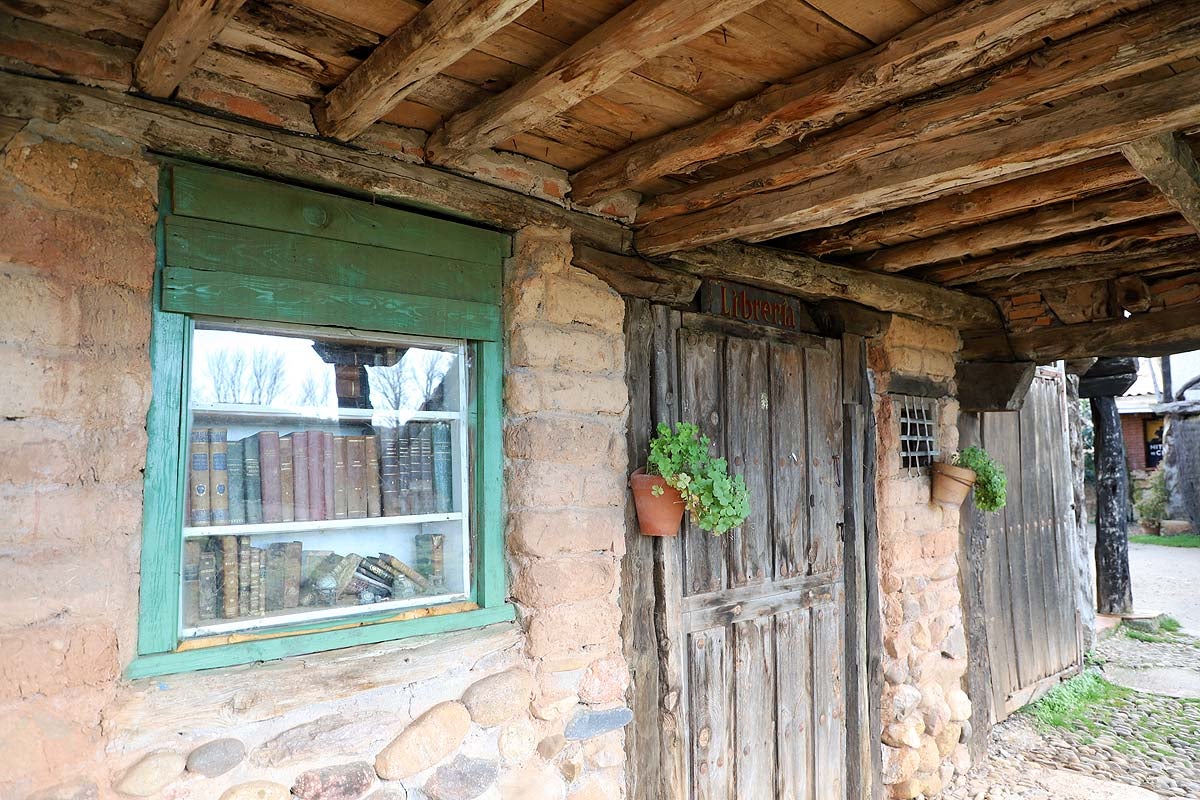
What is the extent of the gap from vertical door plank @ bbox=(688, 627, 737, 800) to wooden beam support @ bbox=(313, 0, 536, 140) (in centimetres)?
217

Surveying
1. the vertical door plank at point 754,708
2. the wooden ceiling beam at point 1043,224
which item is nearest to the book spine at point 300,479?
the vertical door plank at point 754,708

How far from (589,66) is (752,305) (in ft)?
Result: 5.91

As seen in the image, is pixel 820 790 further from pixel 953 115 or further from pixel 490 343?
pixel 953 115

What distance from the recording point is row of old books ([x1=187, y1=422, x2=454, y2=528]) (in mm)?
2014

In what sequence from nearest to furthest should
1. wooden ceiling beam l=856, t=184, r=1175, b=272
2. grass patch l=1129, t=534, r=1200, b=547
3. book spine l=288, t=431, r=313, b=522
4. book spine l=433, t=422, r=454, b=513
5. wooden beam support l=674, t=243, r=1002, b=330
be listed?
book spine l=288, t=431, r=313, b=522, book spine l=433, t=422, r=454, b=513, wooden ceiling beam l=856, t=184, r=1175, b=272, wooden beam support l=674, t=243, r=1002, b=330, grass patch l=1129, t=534, r=1200, b=547

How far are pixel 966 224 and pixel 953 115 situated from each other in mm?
1235

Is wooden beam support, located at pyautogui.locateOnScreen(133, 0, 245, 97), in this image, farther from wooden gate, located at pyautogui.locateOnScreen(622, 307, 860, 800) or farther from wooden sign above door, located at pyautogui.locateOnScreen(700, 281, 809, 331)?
wooden sign above door, located at pyautogui.locateOnScreen(700, 281, 809, 331)

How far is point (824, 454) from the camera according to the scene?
11.8 ft

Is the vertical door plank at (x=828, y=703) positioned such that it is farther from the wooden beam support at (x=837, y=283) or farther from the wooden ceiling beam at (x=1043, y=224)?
the wooden ceiling beam at (x=1043, y=224)

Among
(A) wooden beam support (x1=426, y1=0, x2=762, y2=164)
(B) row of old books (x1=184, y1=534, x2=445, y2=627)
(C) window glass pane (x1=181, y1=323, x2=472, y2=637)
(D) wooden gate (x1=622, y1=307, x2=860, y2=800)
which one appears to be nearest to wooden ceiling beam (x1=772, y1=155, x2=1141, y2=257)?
(D) wooden gate (x1=622, y1=307, x2=860, y2=800)

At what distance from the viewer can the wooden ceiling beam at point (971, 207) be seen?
7.74 feet

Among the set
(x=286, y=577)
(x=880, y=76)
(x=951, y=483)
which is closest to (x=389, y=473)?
(x=286, y=577)

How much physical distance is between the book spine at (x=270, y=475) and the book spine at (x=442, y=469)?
46 centimetres

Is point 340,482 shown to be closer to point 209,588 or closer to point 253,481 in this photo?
point 253,481
